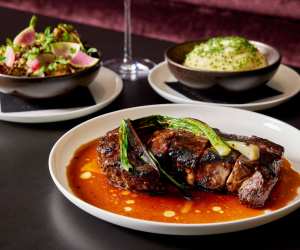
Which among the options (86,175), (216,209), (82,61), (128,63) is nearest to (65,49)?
(82,61)

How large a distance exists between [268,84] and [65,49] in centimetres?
69

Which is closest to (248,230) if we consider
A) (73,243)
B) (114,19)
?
(73,243)

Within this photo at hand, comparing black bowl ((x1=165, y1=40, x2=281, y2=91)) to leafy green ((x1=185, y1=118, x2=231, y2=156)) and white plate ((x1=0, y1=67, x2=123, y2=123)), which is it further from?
leafy green ((x1=185, y1=118, x2=231, y2=156))

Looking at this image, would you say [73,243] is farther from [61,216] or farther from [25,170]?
[25,170]

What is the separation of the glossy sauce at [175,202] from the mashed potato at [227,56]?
577 millimetres

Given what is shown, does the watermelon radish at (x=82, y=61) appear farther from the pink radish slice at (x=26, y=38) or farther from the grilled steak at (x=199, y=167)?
the grilled steak at (x=199, y=167)

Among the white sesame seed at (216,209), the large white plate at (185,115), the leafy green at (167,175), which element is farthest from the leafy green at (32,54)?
the white sesame seed at (216,209)

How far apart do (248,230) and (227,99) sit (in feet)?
2.31

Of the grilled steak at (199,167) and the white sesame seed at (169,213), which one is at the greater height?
the grilled steak at (199,167)

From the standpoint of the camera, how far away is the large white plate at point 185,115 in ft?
3.48

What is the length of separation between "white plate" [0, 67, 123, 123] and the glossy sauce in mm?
370

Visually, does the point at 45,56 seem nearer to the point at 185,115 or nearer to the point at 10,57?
the point at 10,57

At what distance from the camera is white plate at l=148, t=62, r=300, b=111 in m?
1.71

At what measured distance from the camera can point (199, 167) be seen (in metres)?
1.20
